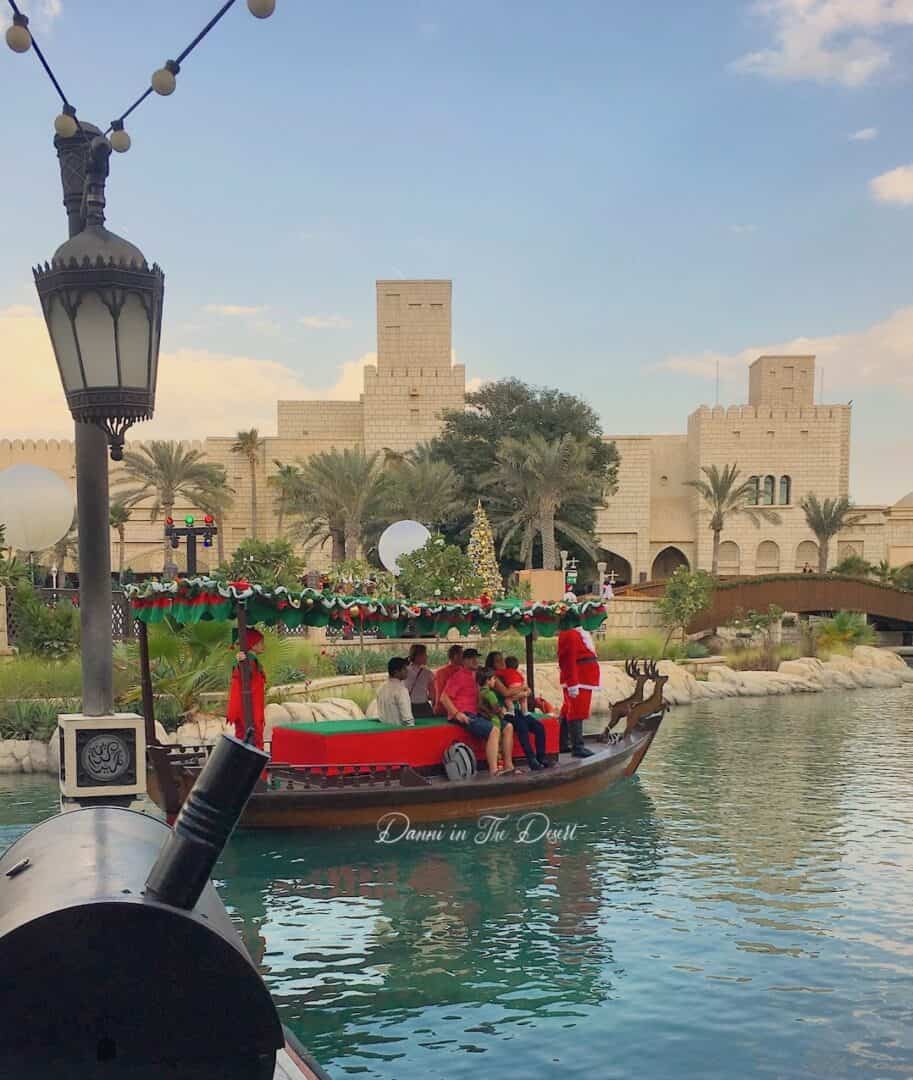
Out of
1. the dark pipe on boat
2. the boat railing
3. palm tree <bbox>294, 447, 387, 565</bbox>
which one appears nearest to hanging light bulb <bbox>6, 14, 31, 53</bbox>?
the dark pipe on boat

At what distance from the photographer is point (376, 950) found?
823 centimetres

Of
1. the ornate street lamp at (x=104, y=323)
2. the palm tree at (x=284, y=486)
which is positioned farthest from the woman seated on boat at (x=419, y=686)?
the palm tree at (x=284, y=486)

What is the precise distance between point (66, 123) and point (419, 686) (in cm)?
887

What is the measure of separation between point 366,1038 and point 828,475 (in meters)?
59.5

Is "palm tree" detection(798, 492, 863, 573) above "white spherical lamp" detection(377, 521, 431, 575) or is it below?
above

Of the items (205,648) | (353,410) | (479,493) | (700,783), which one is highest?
(353,410)

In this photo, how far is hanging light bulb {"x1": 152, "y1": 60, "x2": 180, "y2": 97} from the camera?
4836 millimetres

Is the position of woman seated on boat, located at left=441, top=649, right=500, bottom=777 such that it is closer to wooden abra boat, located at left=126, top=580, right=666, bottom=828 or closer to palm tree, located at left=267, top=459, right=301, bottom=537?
wooden abra boat, located at left=126, top=580, right=666, bottom=828

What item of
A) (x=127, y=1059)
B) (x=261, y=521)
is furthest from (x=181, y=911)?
(x=261, y=521)

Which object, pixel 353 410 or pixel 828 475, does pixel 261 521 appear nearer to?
pixel 353 410

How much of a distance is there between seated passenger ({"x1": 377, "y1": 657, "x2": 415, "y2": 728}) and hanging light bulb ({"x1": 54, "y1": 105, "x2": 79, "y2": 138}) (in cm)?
756

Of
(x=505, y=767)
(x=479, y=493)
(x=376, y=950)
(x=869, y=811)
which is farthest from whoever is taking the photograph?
(x=479, y=493)

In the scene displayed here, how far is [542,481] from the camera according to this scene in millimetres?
41156

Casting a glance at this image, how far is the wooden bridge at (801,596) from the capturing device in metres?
36.9
